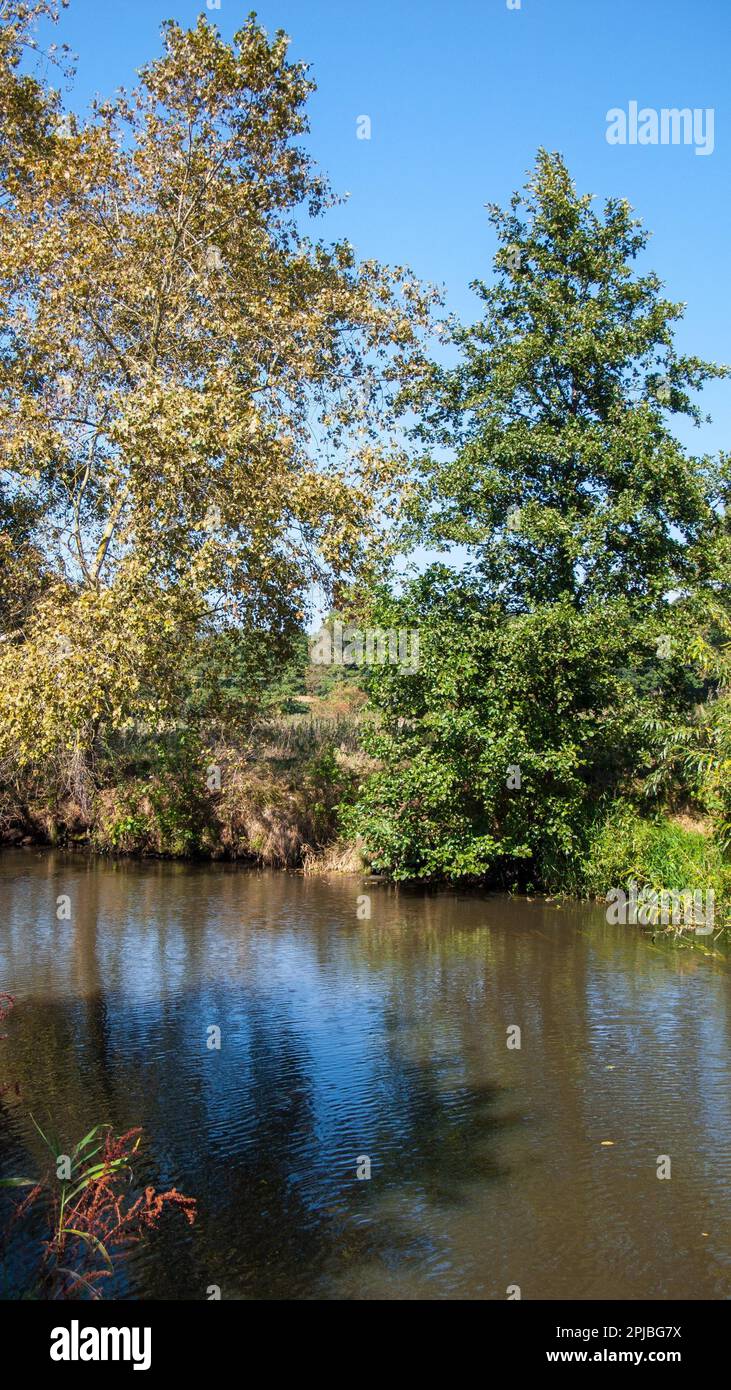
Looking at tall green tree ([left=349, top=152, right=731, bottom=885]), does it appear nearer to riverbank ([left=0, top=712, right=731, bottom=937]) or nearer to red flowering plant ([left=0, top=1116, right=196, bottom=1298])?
riverbank ([left=0, top=712, right=731, bottom=937])

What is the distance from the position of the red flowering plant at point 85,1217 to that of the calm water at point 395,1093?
165 mm

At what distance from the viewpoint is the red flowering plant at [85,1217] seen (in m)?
5.35

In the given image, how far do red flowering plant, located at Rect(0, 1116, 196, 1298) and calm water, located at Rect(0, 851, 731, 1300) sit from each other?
0.54 feet

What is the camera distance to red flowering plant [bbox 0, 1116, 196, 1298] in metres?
5.35

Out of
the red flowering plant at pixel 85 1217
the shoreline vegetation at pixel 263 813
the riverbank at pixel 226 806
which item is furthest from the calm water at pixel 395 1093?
the riverbank at pixel 226 806

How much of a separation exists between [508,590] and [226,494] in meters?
5.30

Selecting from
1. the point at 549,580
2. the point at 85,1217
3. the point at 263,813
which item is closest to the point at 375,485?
the point at 549,580

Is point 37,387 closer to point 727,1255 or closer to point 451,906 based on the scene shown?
point 451,906

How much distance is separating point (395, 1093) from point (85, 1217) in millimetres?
3534

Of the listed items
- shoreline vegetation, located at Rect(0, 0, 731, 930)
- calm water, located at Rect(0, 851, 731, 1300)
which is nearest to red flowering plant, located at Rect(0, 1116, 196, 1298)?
calm water, located at Rect(0, 851, 731, 1300)

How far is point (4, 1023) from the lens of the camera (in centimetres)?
1019

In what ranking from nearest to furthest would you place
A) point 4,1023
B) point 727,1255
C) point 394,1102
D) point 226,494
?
point 727,1255 → point 394,1102 → point 4,1023 → point 226,494
